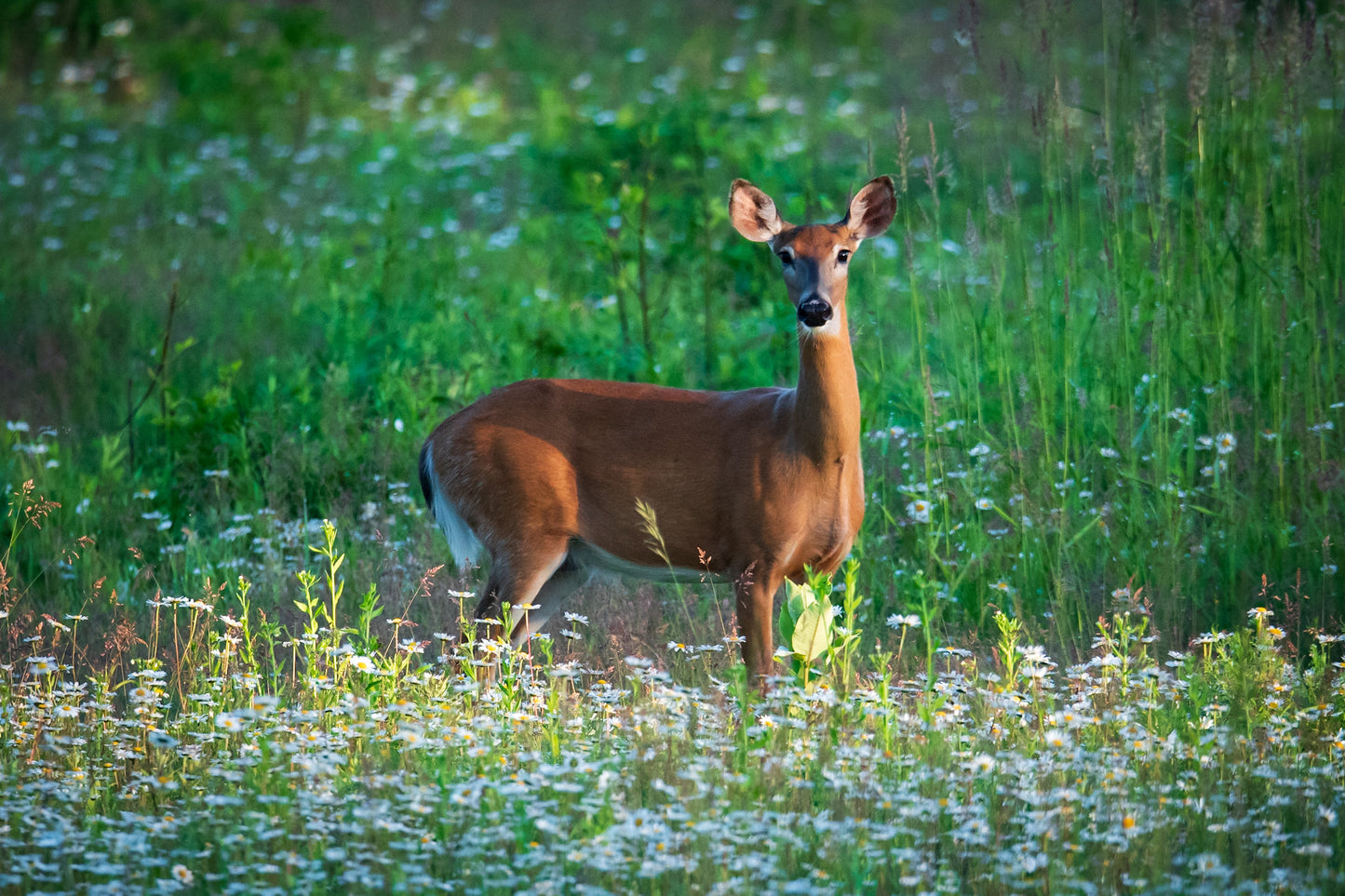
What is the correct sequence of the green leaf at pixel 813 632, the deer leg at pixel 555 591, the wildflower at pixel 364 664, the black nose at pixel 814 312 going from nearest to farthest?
the wildflower at pixel 364 664 → the green leaf at pixel 813 632 → the black nose at pixel 814 312 → the deer leg at pixel 555 591

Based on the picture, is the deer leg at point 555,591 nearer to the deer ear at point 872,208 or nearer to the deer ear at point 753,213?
the deer ear at point 753,213

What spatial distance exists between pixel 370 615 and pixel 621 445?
53.4 inches

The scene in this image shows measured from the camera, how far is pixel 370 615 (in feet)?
13.9

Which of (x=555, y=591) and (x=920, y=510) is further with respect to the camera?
(x=920, y=510)

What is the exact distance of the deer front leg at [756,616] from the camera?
500cm

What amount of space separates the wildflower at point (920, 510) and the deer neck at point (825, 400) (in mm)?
778

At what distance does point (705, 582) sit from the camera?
19.5ft

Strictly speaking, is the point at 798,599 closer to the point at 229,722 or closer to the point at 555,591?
the point at 555,591

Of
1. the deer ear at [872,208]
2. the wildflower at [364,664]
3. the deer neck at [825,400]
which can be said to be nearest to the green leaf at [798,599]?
the deer neck at [825,400]

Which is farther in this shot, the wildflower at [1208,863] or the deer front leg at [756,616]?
the deer front leg at [756,616]

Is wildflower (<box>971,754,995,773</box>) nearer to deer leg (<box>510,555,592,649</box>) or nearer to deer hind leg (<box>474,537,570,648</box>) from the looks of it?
deer hind leg (<box>474,537,570,648</box>)

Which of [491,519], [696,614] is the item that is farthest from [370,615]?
[696,614]

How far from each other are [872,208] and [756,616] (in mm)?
1490

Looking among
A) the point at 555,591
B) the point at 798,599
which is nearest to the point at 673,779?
the point at 798,599
